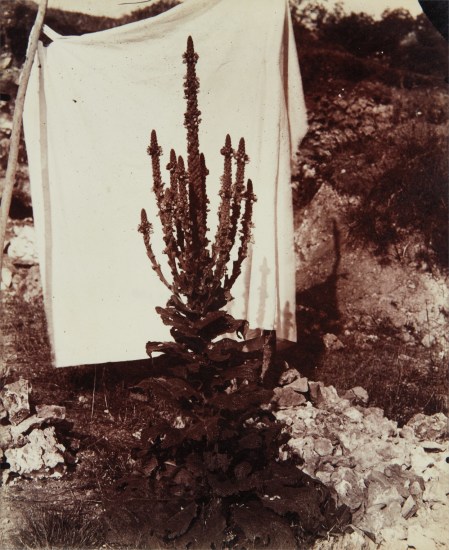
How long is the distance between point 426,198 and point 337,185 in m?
1.02

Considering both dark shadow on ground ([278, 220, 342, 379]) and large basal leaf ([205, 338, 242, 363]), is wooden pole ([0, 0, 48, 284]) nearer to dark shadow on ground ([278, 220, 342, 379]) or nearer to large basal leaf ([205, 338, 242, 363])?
large basal leaf ([205, 338, 242, 363])

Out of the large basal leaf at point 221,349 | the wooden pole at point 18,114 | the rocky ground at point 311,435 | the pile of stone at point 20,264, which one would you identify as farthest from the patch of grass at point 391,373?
the pile of stone at point 20,264

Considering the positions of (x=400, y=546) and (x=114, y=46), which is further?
(x=114, y=46)

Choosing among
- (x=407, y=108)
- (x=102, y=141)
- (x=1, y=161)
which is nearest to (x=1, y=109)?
(x=1, y=161)

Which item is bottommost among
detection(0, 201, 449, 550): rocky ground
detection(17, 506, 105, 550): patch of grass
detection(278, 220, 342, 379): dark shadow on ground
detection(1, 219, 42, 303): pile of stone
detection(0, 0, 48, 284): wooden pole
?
detection(17, 506, 105, 550): patch of grass

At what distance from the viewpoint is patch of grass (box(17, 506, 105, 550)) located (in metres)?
2.29

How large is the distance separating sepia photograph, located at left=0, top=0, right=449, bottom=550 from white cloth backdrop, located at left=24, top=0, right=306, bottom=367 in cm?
1

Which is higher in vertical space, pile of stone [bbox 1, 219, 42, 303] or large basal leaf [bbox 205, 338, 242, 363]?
pile of stone [bbox 1, 219, 42, 303]

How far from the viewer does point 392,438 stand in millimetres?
3154

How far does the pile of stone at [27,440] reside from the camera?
2.93m

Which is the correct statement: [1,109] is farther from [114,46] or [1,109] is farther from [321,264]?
[321,264]

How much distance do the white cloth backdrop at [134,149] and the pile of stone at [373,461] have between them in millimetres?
650

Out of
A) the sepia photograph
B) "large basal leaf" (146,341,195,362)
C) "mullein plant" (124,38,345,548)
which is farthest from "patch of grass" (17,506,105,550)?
"large basal leaf" (146,341,195,362)

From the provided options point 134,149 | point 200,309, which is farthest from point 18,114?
point 200,309
